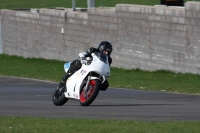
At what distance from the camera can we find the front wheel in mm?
15344

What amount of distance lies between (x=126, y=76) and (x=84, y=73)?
12.3 m

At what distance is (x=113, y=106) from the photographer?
52.5 feet

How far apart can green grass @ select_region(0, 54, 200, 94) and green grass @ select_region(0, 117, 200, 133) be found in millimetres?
9772

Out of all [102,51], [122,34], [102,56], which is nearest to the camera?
[102,56]

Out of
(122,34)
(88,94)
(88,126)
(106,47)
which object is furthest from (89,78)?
(122,34)

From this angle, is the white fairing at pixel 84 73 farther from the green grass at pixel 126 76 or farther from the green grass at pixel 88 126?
the green grass at pixel 126 76

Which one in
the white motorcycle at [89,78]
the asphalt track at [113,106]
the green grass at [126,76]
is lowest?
the green grass at [126,76]

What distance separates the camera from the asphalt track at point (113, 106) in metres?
13.7

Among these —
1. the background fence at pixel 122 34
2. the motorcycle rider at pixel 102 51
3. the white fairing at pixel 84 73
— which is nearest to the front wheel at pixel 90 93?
the white fairing at pixel 84 73

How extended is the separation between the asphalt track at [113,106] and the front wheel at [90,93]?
16 centimetres

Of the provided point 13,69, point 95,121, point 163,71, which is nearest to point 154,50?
point 163,71

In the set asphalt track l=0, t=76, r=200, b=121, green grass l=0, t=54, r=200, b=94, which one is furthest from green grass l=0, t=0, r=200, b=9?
asphalt track l=0, t=76, r=200, b=121

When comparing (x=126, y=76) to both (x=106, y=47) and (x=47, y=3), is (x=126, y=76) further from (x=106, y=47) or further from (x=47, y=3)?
(x=47, y=3)

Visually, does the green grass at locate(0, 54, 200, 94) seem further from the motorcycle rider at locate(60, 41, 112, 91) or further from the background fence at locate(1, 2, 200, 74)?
the motorcycle rider at locate(60, 41, 112, 91)
